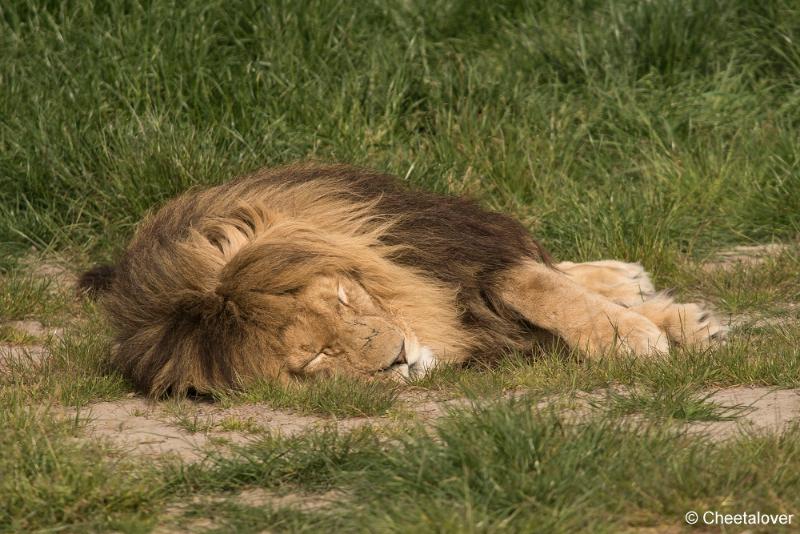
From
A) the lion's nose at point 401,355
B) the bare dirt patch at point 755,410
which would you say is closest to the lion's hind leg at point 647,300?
the bare dirt patch at point 755,410

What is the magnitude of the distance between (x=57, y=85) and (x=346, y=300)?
327cm

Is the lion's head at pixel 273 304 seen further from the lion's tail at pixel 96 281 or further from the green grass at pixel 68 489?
the lion's tail at pixel 96 281

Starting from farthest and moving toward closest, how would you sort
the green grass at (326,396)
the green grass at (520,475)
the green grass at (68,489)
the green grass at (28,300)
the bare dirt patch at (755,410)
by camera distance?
1. the green grass at (28,300)
2. the green grass at (326,396)
3. the bare dirt patch at (755,410)
4. the green grass at (68,489)
5. the green grass at (520,475)

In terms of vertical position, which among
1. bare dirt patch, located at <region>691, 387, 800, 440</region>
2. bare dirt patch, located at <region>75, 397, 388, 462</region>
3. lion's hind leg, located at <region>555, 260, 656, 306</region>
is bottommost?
lion's hind leg, located at <region>555, 260, 656, 306</region>

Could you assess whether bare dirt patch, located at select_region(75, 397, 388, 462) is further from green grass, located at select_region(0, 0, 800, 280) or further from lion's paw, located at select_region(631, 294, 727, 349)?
green grass, located at select_region(0, 0, 800, 280)

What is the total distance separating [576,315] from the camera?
421 centimetres

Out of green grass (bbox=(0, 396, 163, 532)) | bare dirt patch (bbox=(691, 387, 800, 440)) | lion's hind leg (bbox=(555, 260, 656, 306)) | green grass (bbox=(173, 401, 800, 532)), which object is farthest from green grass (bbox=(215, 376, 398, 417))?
lion's hind leg (bbox=(555, 260, 656, 306))

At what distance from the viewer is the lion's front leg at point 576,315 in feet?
13.6

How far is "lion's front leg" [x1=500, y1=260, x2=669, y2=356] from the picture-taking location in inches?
163

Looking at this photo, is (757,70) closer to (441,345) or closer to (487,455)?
(441,345)

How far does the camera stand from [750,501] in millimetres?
2738

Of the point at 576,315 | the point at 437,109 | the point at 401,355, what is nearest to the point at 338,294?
the point at 401,355

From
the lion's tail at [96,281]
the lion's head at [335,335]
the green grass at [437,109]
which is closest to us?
the lion's head at [335,335]

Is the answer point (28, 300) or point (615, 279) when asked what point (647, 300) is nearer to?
point (615, 279)
